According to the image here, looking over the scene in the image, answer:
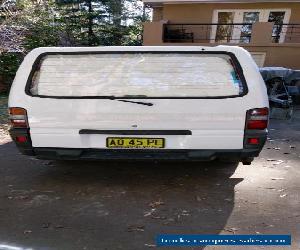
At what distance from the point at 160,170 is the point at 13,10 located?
9527 millimetres

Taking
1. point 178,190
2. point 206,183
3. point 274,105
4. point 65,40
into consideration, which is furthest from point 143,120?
point 65,40

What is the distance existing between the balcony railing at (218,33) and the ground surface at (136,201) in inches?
475

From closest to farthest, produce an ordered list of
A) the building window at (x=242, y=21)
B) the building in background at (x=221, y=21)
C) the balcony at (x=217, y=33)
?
the balcony at (x=217, y=33) < the building in background at (x=221, y=21) < the building window at (x=242, y=21)

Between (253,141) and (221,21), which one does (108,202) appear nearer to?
(253,141)

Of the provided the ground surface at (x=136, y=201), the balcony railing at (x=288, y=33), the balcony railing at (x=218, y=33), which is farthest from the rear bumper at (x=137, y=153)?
the balcony railing at (x=288, y=33)

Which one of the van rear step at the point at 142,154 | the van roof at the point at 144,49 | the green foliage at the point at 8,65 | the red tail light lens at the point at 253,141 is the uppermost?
the van roof at the point at 144,49

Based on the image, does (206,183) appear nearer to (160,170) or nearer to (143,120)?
(160,170)

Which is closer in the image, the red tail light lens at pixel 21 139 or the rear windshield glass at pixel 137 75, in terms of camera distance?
the rear windshield glass at pixel 137 75

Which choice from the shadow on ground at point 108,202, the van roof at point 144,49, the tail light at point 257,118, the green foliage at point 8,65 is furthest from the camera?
the green foliage at point 8,65

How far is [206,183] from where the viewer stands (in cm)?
436

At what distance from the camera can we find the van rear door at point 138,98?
145 inches

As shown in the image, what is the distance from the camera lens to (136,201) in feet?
12.5

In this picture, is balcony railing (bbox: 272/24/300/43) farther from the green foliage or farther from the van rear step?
the van rear step

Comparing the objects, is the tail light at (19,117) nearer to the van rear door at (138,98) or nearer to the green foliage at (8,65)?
the van rear door at (138,98)
